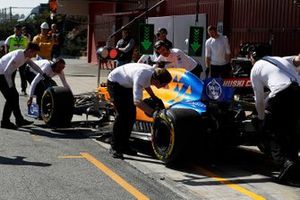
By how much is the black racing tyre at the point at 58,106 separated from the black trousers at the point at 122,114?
215cm

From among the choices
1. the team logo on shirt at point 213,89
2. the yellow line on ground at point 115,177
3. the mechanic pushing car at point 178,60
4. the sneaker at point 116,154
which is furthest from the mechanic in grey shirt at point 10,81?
the team logo on shirt at point 213,89

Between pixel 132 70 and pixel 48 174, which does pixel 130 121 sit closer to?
pixel 132 70

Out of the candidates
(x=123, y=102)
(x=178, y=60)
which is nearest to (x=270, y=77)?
(x=123, y=102)

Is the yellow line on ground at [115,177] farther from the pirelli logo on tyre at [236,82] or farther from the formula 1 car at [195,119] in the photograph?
the pirelli logo on tyre at [236,82]

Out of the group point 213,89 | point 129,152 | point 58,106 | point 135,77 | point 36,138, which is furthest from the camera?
point 58,106

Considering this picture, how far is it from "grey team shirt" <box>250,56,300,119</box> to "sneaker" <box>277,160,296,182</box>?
0.62 metres

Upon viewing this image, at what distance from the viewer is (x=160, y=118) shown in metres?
7.39

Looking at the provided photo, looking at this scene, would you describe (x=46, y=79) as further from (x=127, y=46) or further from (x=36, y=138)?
(x=127, y=46)

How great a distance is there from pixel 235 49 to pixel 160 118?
9.44 metres

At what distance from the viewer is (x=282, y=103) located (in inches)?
263

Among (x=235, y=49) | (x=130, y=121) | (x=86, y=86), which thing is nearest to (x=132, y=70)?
(x=130, y=121)

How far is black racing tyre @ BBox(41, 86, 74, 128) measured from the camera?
9977mm

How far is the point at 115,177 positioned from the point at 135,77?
1.41m

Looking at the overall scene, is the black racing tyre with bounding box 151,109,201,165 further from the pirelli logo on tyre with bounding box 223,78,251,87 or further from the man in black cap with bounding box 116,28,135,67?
the man in black cap with bounding box 116,28,135,67
